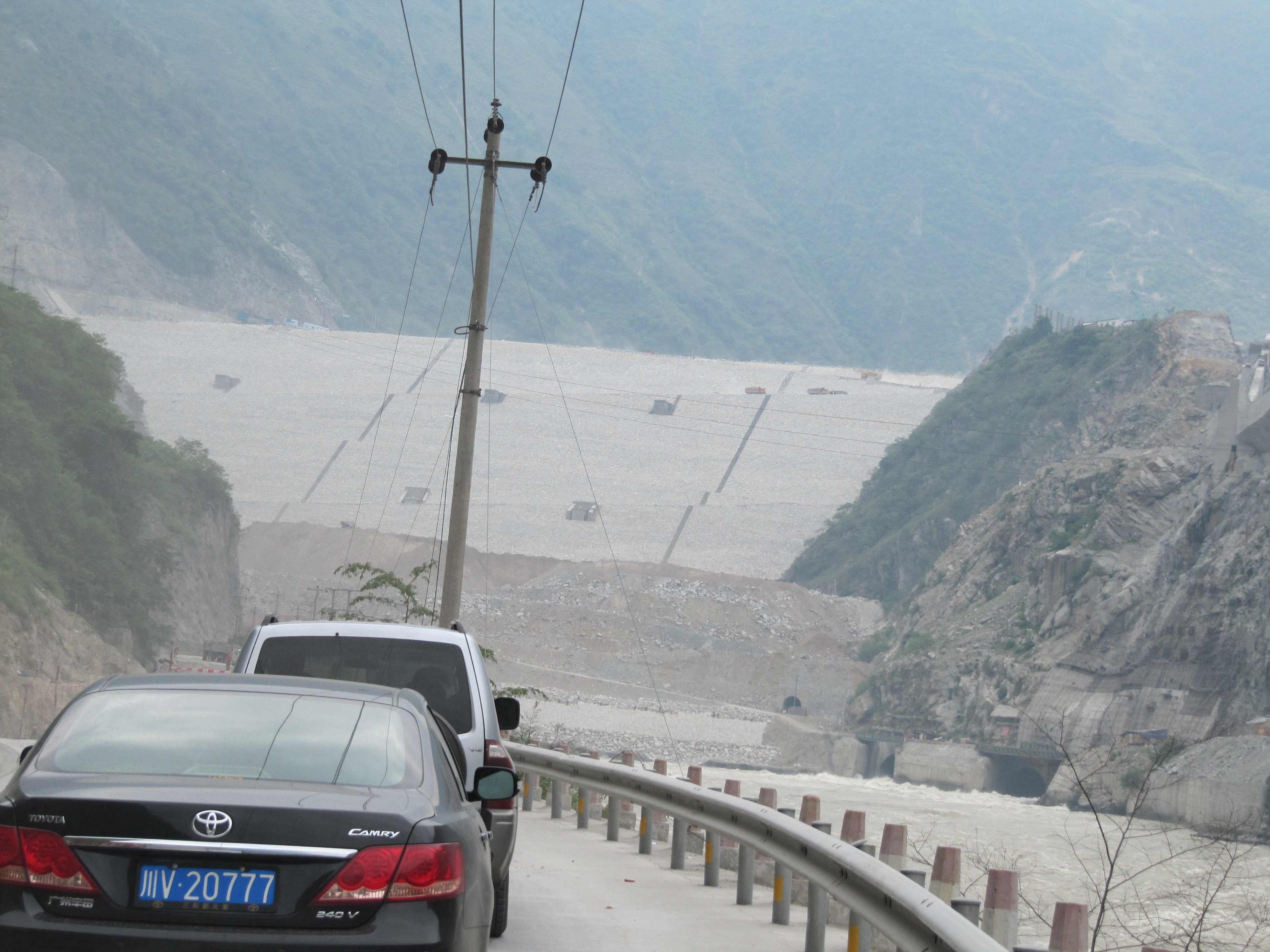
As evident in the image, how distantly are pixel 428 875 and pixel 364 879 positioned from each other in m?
0.17

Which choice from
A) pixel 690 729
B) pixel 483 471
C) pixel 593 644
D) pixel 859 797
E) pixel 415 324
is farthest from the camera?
pixel 415 324

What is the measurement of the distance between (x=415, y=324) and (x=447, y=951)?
17961cm

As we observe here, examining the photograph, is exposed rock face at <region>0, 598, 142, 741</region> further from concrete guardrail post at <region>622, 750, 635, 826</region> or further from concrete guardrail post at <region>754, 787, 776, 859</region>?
concrete guardrail post at <region>754, 787, 776, 859</region>

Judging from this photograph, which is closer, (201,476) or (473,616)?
(201,476)

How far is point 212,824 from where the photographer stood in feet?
11.3

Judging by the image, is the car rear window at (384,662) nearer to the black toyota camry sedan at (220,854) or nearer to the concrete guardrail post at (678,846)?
the black toyota camry sedan at (220,854)

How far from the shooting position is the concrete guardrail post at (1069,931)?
492 cm

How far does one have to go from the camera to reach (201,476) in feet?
210

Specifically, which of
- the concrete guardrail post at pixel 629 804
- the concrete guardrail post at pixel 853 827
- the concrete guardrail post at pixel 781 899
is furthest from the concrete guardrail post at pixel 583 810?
the concrete guardrail post at pixel 853 827

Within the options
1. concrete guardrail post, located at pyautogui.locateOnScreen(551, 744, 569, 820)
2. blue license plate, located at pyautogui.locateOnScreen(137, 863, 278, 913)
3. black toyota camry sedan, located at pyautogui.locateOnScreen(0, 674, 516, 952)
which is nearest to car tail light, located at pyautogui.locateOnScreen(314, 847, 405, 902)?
black toyota camry sedan, located at pyautogui.locateOnScreen(0, 674, 516, 952)

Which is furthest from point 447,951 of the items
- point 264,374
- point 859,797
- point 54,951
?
point 264,374

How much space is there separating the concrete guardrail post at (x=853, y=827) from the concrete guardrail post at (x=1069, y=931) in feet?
6.85

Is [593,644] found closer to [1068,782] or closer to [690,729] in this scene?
[690,729]

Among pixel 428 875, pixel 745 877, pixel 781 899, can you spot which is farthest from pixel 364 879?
pixel 745 877
